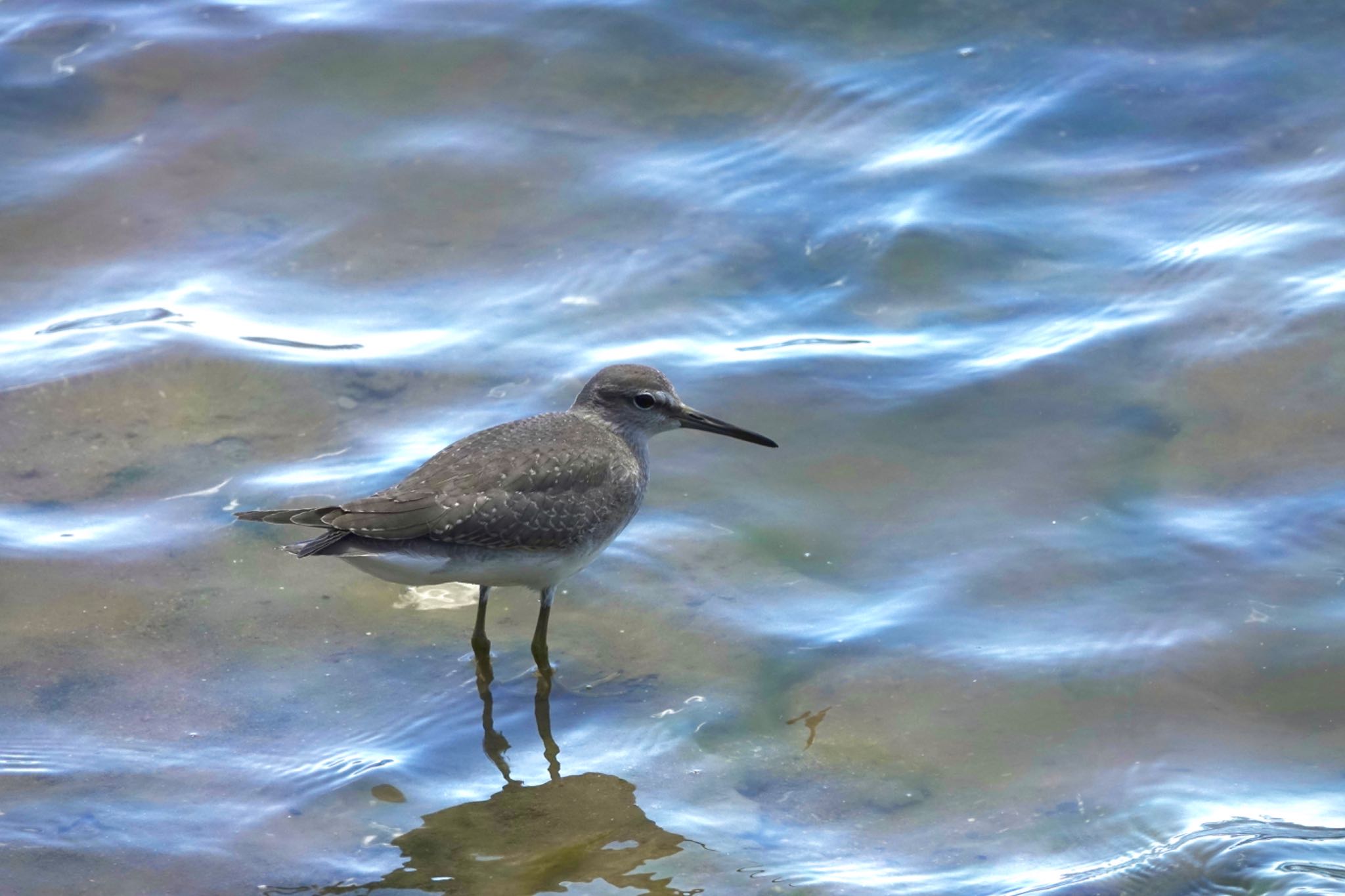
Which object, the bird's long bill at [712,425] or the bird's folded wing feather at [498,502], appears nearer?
the bird's folded wing feather at [498,502]

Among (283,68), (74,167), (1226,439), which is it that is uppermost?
(283,68)

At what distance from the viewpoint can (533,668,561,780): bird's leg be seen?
6.37m

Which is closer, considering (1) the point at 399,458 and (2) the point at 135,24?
(1) the point at 399,458

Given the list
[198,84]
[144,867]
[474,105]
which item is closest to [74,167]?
[198,84]

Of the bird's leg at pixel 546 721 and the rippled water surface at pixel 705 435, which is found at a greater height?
the rippled water surface at pixel 705 435

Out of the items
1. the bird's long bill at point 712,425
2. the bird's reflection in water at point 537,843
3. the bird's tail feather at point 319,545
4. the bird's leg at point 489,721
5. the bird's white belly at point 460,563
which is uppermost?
the bird's long bill at point 712,425

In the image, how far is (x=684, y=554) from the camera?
7.71 meters

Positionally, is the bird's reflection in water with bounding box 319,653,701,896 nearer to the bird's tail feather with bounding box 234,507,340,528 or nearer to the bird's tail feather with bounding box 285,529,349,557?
the bird's tail feather with bounding box 285,529,349,557

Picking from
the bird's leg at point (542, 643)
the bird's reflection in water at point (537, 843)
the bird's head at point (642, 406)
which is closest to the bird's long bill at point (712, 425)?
the bird's head at point (642, 406)

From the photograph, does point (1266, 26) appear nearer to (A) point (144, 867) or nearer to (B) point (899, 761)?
(B) point (899, 761)

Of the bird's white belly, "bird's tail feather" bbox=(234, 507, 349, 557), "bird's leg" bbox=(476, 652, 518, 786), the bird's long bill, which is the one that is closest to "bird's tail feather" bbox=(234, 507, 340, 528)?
"bird's tail feather" bbox=(234, 507, 349, 557)

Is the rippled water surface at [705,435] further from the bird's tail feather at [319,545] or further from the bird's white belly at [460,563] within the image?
the bird's tail feather at [319,545]

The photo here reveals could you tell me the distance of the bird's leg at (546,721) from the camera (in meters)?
6.37

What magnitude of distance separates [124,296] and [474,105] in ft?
10.2
